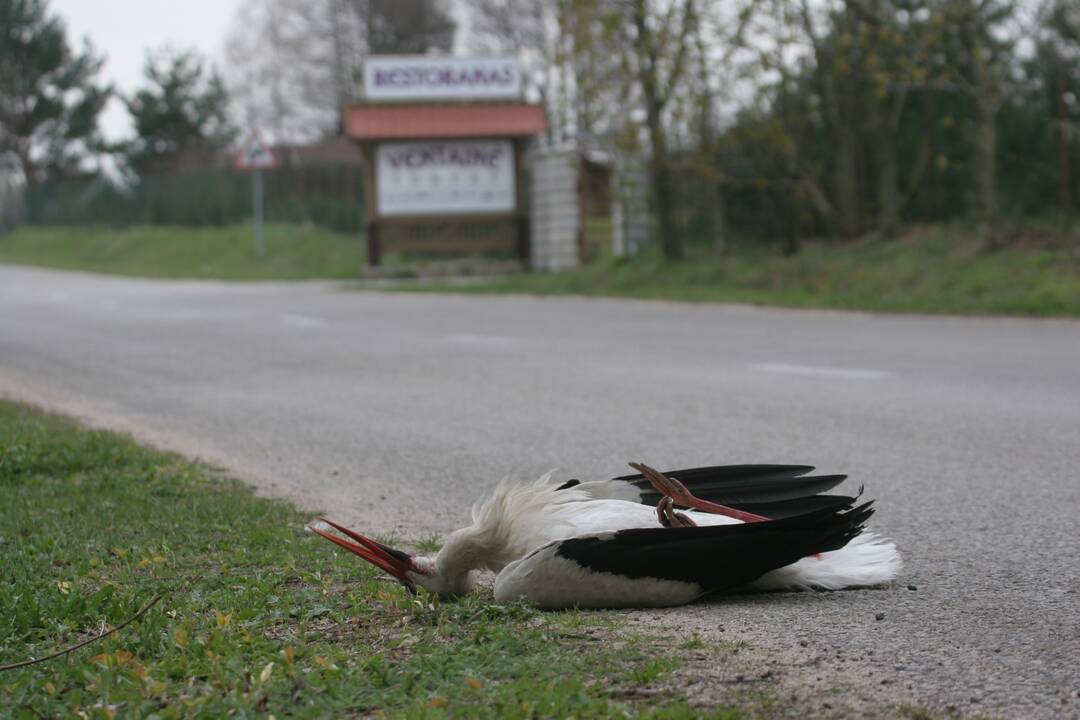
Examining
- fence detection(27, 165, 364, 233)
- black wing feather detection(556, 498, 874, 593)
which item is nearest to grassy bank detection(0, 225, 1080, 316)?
fence detection(27, 165, 364, 233)

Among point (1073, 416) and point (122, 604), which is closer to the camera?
point (122, 604)

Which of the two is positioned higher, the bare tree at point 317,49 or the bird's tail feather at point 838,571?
the bare tree at point 317,49

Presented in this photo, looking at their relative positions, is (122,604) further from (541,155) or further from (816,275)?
(541,155)

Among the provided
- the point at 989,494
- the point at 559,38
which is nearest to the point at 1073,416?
the point at 989,494

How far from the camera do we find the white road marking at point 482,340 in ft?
46.3

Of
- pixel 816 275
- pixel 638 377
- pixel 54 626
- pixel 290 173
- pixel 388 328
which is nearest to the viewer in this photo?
pixel 54 626

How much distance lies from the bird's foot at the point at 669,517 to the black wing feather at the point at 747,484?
1.15 ft

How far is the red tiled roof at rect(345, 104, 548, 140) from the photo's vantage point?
101 ft

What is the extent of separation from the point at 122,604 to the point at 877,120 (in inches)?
765

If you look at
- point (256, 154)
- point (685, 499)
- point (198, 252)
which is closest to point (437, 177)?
point (256, 154)

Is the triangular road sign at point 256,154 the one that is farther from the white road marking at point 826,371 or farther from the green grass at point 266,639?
the green grass at point 266,639

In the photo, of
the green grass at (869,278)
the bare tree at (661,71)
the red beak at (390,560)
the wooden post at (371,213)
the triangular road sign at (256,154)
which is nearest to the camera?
the red beak at (390,560)

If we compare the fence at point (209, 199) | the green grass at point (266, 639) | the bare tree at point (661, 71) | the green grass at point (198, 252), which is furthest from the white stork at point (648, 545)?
the fence at point (209, 199)

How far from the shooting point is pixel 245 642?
3850mm
